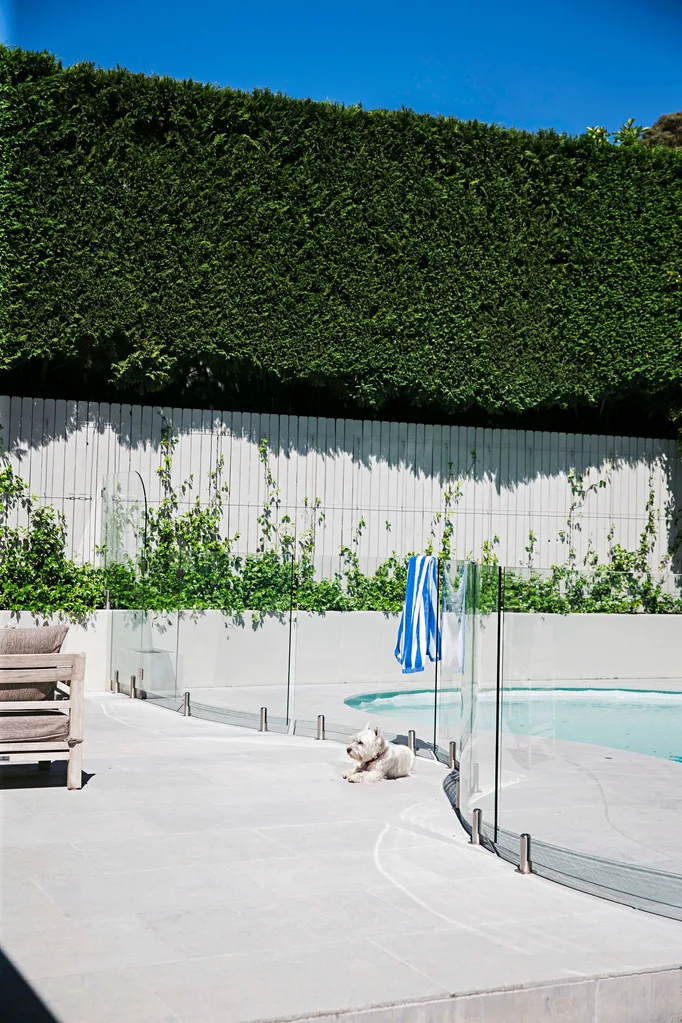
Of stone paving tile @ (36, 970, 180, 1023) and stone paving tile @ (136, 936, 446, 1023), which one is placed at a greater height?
stone paving tile @ (36, 970, 180, 1023)

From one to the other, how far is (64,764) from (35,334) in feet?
22.3

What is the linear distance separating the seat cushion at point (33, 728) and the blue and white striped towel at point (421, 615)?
2.96 m

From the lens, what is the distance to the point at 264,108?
1436cm

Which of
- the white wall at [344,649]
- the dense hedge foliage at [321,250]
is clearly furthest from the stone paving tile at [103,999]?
the dense hedge foliage at [321,250]

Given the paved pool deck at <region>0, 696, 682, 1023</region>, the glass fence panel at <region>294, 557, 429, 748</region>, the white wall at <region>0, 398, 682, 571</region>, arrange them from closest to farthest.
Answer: the paved pool deck at <region>0, 696, 682, 1023</region>
the glass fence panel at <region>294, 557, 429, 748</region>
the white wall at <region>0, 398, 682, 571</region>

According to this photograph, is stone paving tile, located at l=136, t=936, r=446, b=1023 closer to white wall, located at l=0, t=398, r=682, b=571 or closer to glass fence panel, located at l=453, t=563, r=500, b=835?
glass fence panel, located at l=453, t=563, r=500, b=835

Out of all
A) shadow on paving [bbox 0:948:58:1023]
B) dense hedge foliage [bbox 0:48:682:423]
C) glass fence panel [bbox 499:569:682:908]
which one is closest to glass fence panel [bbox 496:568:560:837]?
glass fence panel [bbox 499:569:682:908]

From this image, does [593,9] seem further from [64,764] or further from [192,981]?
[64,764]

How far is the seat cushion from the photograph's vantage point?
6.76 m

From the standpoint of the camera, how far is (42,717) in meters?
6.90

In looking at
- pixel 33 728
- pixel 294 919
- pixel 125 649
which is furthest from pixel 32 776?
pixel 125 649

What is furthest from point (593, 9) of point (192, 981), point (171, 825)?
point (171, 825)

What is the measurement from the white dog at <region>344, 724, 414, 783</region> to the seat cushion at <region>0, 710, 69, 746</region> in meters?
1.98

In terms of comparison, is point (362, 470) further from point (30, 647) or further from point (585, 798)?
point (585, 798)
